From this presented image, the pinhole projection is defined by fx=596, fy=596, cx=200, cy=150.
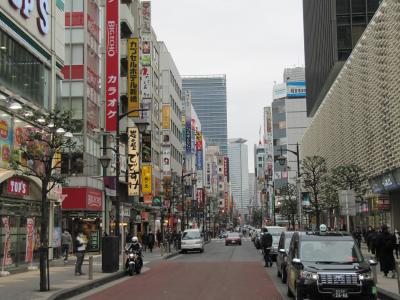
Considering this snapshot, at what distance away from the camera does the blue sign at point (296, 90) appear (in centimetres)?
14562

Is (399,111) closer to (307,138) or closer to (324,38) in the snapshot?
(324,38)

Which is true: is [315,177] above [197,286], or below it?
above

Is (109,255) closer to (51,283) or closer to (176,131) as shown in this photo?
(51,283)

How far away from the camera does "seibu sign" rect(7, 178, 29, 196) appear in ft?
82.0

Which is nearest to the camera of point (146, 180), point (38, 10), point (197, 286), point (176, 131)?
point (197, 286)

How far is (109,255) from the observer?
83.6ft

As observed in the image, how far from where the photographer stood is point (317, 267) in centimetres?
1286

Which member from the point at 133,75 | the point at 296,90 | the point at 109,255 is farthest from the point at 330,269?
the point at 296,90

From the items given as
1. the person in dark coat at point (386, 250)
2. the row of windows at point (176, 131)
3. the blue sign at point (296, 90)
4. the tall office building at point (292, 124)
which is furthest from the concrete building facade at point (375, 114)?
the blue sign at point (296, 90)

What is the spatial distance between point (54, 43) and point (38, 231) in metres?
10.1

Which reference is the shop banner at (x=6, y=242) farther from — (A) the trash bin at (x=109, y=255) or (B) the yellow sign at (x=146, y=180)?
(B) the yellow sign at (x=146, y=180)

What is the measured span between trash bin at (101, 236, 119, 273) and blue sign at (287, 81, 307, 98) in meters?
124

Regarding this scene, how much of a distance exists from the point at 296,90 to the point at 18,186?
127m

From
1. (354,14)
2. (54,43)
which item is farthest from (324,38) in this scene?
(54,43)
